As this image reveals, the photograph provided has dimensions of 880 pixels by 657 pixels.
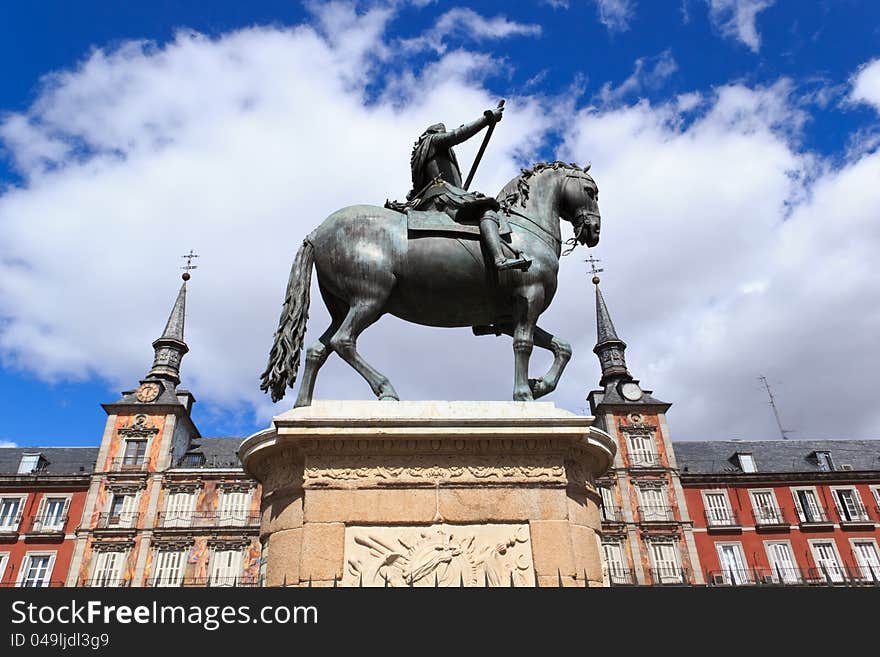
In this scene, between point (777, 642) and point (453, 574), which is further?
point (453, 574)

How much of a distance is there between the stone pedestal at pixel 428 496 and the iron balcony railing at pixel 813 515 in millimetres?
49232

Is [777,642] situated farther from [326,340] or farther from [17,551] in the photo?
[17,551]

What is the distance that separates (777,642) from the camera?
419 cm

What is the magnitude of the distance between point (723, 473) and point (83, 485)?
47.2 meters

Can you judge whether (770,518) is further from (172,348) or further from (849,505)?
(172,348)

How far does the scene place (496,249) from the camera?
6.56m

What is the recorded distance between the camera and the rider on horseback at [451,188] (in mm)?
6754

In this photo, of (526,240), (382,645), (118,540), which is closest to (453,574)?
(382,645)

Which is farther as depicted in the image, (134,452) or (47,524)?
(134,452)

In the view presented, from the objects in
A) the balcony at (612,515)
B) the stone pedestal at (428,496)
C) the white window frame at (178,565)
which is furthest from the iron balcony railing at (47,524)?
the stone pedestal at (428,496)

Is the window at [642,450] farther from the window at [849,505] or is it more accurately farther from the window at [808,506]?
the window at [849,505]

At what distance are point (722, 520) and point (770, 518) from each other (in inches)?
139

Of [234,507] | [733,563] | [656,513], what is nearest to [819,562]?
[733,563]

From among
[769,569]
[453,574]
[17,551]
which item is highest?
[17,551]
